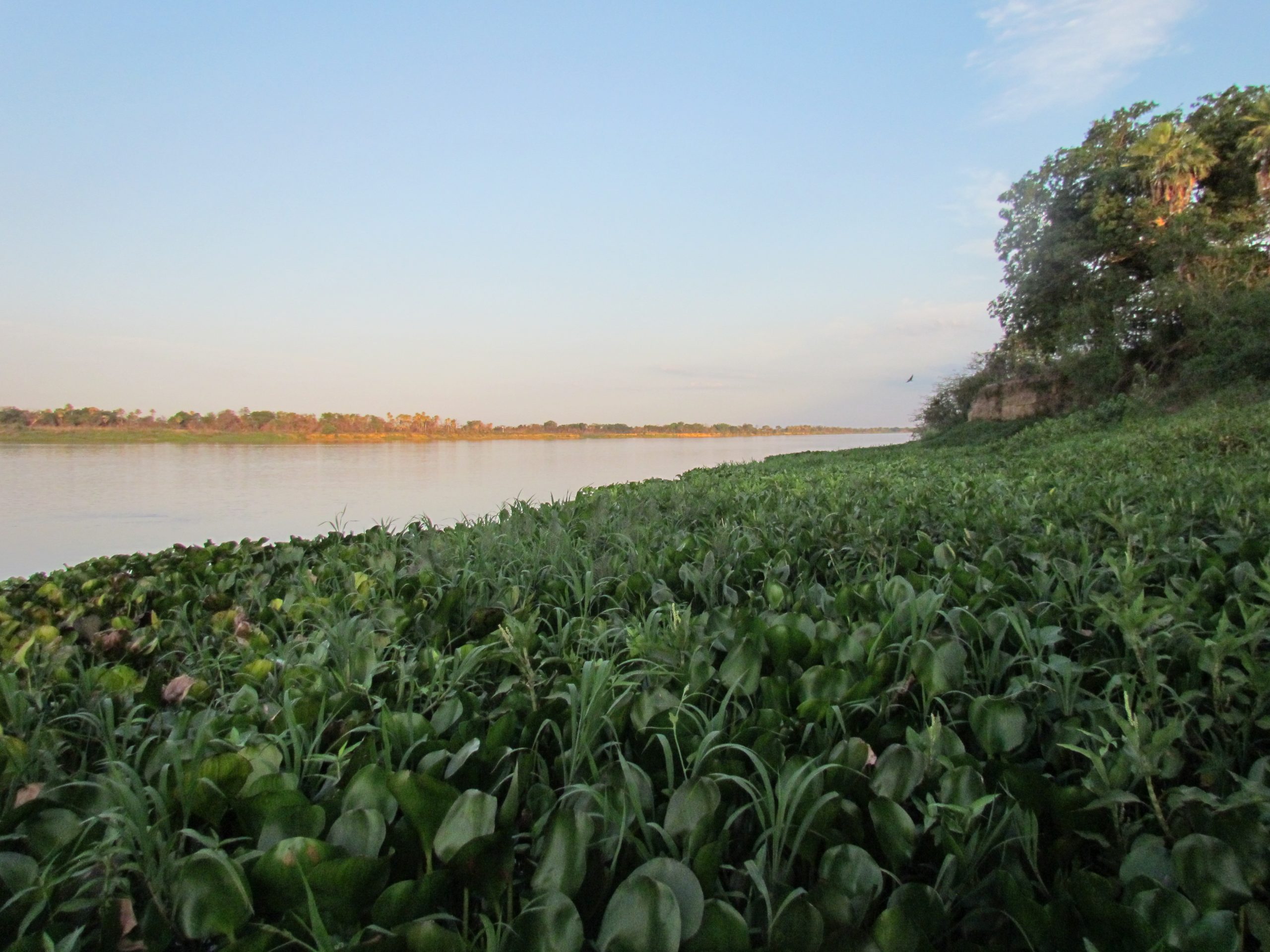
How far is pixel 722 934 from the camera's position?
0.65 metres

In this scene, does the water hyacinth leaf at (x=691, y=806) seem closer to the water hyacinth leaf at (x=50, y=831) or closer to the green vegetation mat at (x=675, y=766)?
the green vegetation mat at (x=675, y=766)

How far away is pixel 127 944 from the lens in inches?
27.5

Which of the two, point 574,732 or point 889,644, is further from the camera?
point 889,644

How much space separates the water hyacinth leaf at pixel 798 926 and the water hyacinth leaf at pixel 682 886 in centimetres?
7

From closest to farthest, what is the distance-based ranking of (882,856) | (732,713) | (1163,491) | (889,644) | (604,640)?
(882,856)
(732,713)
(889,644)
(604,640)
(1163,491)

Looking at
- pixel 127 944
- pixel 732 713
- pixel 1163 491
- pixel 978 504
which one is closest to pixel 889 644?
pixel 732 713

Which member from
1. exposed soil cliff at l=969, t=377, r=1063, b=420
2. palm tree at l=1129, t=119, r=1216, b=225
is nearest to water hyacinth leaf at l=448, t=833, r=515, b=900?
palm tree at l=1129, t=119, r=1216, b=225

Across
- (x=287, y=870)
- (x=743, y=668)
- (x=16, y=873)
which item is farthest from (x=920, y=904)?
(x=16, y=873)

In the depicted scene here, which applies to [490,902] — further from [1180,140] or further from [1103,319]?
[1180,140]

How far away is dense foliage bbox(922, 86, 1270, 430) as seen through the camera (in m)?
14.8

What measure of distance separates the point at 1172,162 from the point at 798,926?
2070cm

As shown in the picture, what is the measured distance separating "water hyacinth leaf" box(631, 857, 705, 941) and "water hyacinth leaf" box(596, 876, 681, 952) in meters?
0.01

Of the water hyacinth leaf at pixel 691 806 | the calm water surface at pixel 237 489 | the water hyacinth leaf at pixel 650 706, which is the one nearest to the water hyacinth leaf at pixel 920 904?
the water hyacinth leaf at pixel 691 806

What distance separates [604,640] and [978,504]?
217 cm
